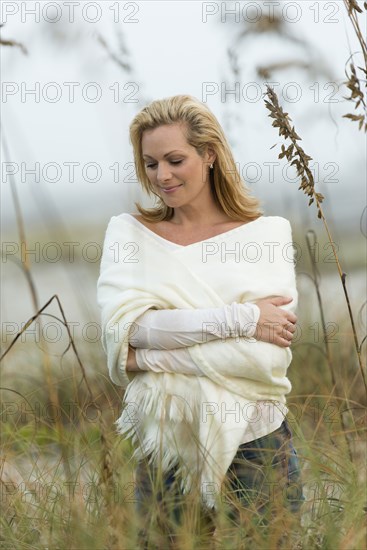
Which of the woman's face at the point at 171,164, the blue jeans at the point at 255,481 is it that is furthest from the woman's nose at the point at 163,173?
the blue jeans at the point at 255,481

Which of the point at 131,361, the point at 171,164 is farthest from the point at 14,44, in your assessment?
the point at 131,361

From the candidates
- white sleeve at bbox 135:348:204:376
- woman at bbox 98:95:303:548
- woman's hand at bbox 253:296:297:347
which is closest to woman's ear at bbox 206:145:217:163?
woman at bbox 98:95:303:548

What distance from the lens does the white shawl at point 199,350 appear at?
8.29 feet

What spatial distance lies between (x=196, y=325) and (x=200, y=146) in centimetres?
50

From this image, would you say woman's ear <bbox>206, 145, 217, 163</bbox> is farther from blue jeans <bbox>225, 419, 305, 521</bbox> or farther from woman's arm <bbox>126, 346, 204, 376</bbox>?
blue jeans <bbox>225, 419, 305, 521</bbox>

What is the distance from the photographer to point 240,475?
2604 mm

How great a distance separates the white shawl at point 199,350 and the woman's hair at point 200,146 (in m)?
0.09

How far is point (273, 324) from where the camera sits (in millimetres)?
2533

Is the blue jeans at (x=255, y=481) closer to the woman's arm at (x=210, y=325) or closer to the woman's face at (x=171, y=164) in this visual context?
the woman's arm at (x=210, y=325)

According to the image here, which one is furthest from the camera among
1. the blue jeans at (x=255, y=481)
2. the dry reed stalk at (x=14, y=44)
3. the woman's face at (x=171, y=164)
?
the dry reed stalk at (x=14, y=44)

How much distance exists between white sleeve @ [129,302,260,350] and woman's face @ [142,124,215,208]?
32 cm

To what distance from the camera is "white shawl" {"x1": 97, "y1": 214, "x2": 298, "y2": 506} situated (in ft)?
8.29

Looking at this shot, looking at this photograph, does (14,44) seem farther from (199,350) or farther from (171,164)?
(199,350)

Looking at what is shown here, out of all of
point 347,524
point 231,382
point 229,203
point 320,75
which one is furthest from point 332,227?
point 347,524
